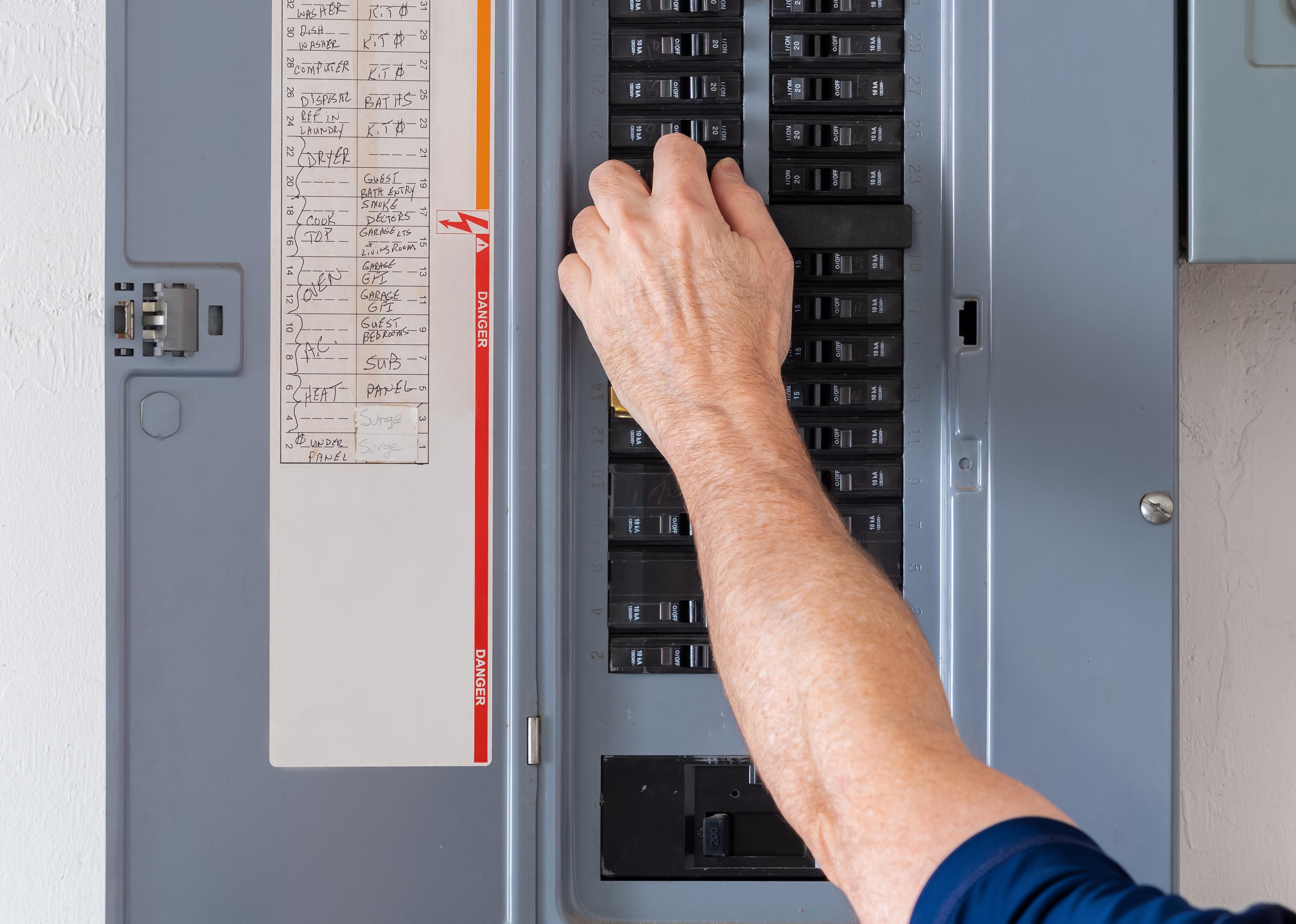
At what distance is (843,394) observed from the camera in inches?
35.0

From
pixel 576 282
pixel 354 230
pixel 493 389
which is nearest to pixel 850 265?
pixel 576 282

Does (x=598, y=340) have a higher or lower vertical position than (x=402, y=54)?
lower

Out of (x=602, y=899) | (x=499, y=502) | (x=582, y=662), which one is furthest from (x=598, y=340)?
(x=602, y=899)

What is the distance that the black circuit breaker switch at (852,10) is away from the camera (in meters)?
0.88

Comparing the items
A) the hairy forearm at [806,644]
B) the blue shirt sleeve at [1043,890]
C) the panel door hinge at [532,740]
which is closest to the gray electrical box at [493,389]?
the panel door hinge at [532,740]

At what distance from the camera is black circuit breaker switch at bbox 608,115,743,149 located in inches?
34.3

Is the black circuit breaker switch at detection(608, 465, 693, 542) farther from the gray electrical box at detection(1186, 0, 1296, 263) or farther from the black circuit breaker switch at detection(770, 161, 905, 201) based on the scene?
the gray electrical box at detection(1186, 0, 1296, 263)

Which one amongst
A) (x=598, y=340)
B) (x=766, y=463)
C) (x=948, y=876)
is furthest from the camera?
(x=598, y=340)

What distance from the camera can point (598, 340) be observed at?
0.82m

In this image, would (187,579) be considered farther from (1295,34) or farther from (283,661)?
(1295,34)

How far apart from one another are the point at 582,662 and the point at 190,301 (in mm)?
557
